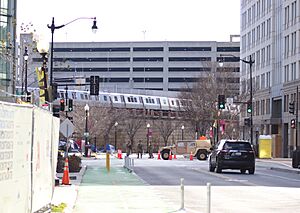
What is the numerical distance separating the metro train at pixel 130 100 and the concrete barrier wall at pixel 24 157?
85684 mm

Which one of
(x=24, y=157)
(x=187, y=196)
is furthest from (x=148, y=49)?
(x=24, y=157)

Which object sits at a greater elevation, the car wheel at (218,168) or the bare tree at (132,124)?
the bare tree at (132,124)

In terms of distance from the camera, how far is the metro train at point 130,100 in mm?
107125

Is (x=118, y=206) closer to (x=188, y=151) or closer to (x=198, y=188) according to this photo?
(x=198, y=188)

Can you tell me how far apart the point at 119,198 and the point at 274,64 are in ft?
217

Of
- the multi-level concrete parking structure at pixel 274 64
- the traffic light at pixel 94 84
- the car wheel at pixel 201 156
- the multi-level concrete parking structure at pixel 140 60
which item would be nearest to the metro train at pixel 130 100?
the multi-level concrete parking structure at pixel 274 64

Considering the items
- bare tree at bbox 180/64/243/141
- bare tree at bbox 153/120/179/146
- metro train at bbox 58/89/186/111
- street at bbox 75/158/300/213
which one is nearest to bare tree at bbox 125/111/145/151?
bare tree at bbox 153/120/179/146

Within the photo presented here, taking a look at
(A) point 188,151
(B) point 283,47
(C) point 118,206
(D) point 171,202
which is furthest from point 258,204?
(B) point 283,47

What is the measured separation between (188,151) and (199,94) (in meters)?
20.2

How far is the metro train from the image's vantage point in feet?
351

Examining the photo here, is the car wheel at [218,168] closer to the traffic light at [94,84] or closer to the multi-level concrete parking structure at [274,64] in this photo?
the traffic light at [94,84]

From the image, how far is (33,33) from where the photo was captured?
1485 inches

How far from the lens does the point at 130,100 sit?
115812 millimetres

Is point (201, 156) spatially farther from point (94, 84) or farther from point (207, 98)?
point (207, 98)
